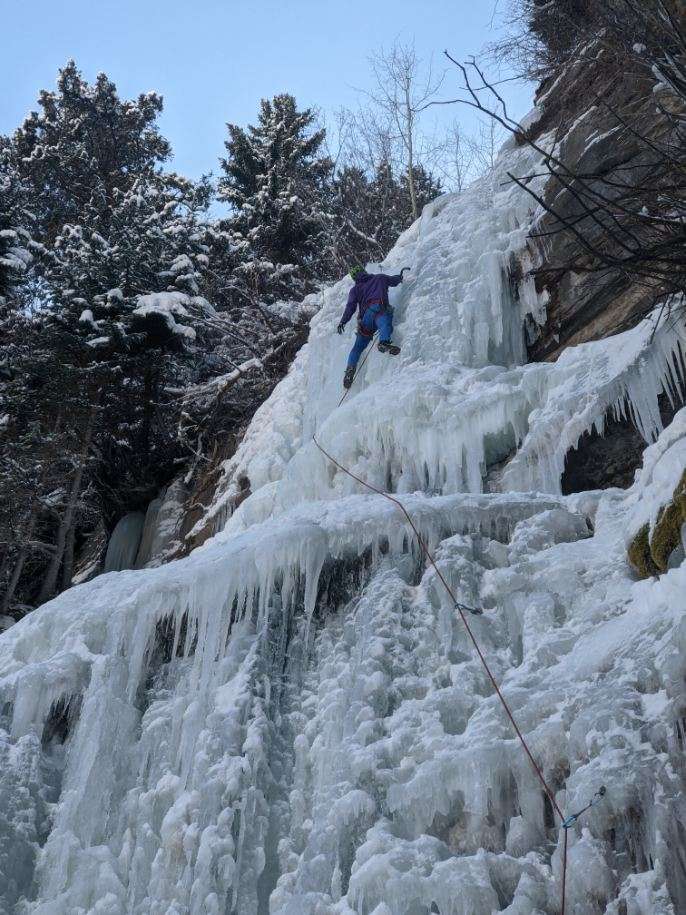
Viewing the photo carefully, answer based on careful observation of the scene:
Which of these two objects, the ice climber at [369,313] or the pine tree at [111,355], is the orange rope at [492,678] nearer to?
the ice climber at [369,313]

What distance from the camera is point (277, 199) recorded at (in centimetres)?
1365

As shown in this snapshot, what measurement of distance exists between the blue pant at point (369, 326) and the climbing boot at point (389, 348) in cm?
14

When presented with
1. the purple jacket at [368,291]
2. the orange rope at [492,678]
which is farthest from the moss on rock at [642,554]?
the purple jacket at [368,291]

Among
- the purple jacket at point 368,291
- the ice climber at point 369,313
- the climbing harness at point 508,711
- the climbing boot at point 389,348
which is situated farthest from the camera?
the purple jacket at point 368,291

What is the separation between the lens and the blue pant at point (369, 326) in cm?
786

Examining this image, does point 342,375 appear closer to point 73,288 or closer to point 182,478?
point 182,478

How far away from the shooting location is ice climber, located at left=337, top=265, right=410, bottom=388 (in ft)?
25.6

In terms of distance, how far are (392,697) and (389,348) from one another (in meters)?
4.12

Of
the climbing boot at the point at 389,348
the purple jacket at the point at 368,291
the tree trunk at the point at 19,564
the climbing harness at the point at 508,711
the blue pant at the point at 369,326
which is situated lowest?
the climbing harness at the point at 508,711

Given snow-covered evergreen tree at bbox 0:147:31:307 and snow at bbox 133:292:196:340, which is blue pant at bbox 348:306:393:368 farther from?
snow-covered evergreen tree at bbox 0:147:31:307

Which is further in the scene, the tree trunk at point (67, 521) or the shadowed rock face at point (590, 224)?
the tree trunk at point (67, 521)

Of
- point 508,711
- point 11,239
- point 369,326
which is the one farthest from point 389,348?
point 11,239

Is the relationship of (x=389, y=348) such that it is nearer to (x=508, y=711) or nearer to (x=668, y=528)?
(x=668, y=528)

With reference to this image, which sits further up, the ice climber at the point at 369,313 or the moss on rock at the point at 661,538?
the ice climber at the point at 369,313
